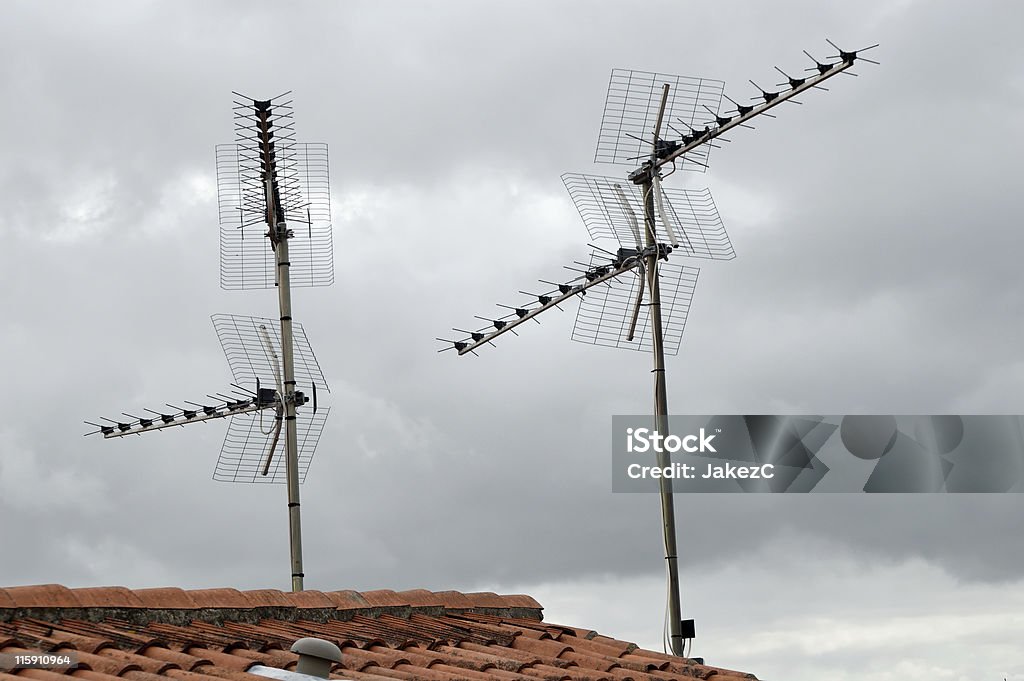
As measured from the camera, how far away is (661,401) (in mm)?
12977

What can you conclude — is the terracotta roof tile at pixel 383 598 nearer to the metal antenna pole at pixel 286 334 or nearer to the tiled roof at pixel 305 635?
the tiled roof at pixel 305 635

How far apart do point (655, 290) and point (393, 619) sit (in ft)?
15.3

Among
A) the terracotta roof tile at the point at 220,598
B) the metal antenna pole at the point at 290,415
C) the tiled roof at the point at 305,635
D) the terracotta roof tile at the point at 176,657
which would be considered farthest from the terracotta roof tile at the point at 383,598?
the metal antenna pole at the point at 290,415

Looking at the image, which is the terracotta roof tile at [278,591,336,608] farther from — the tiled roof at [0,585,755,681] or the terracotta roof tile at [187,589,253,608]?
the terracotta roof tile at [187,589,253,608]

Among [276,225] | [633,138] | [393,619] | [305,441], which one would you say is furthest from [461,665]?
[276,225]

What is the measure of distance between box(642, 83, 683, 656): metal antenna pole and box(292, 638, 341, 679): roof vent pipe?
19.1 feet

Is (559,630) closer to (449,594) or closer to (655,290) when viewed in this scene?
(449,594)

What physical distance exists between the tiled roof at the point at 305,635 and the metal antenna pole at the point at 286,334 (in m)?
5.43

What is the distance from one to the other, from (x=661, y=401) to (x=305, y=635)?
5087 millimetres

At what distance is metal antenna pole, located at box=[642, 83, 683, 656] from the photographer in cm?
1247

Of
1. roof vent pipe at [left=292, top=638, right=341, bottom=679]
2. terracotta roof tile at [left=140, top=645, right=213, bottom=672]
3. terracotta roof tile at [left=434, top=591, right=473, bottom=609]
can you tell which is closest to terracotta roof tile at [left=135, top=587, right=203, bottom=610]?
terracotta roof tile at [left=140, top=645, right=213, bottom=672]

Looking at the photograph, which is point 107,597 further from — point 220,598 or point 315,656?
point 315,656

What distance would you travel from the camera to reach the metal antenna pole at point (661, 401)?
491 inches

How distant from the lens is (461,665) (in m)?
8.60
